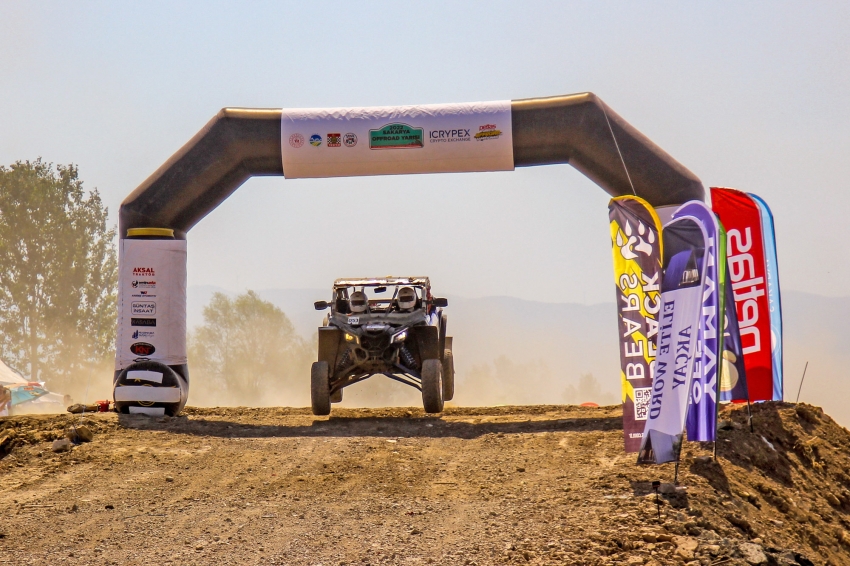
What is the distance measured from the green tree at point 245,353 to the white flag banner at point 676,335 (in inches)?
947

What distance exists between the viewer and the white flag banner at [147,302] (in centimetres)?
1366

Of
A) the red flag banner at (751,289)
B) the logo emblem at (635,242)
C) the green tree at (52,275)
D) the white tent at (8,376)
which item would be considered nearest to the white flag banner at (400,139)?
the red flag banner at (751,289)

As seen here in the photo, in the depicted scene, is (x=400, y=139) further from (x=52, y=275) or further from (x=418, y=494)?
(x=52, y=275)

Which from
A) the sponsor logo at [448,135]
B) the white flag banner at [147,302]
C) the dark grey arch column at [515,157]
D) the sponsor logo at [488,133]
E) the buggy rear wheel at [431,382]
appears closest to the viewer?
the dark grey arch column at [515,157]

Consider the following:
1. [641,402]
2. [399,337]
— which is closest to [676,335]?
[641,402]

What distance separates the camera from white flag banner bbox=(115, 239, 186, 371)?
13664 mm

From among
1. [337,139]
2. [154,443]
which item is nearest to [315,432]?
[154,443]

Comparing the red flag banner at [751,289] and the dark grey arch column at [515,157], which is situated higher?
the dark grey arch column at [515,157]

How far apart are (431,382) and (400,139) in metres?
3.67

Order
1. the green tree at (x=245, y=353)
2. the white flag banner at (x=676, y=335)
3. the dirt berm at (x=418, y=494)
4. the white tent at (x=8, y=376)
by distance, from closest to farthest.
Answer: the dirt berm at (x=418, y=494) < the white flag banner at (x=676, y=335) < the white tent at (x=8, y=376) < the green tree at (x=245, y=353)

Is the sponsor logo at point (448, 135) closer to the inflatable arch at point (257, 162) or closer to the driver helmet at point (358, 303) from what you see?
the inflatable arch at point (257, 162)

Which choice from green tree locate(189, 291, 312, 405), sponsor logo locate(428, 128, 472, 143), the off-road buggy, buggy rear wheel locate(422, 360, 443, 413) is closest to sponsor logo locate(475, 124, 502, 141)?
sponsor logo locate(428, 128, 472, 143)

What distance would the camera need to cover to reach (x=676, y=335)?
7617 millimetres

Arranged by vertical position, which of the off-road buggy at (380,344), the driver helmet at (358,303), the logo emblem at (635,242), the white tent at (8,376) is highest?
the logo emblem at (635,242)
